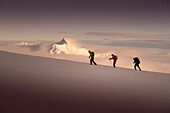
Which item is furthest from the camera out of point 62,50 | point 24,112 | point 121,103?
point 62,50

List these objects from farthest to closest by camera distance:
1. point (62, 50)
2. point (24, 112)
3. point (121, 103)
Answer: point (62, 50) < point (121, 103) < point (24, 112)

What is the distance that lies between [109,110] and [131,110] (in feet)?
2.65

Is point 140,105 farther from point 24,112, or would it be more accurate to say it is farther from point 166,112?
point 24,112

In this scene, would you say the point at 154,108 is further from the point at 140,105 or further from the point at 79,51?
the point at 79,51

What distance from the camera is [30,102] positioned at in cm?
581

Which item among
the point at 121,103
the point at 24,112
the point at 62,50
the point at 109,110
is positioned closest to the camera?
the point at 24,112

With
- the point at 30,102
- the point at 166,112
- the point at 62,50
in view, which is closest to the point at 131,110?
the point at 166,112

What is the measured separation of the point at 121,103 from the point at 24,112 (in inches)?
142

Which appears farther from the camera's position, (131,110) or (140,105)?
(140,105)

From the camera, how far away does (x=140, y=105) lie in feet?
21.8

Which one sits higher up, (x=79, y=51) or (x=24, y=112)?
(x=79, y=51)

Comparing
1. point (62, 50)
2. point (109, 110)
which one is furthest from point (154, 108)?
point (62, 50)

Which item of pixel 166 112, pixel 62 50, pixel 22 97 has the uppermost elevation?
pixel 62 50

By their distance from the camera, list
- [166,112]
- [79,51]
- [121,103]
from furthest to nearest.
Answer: [79,51] < [121,103] < [166,112]
